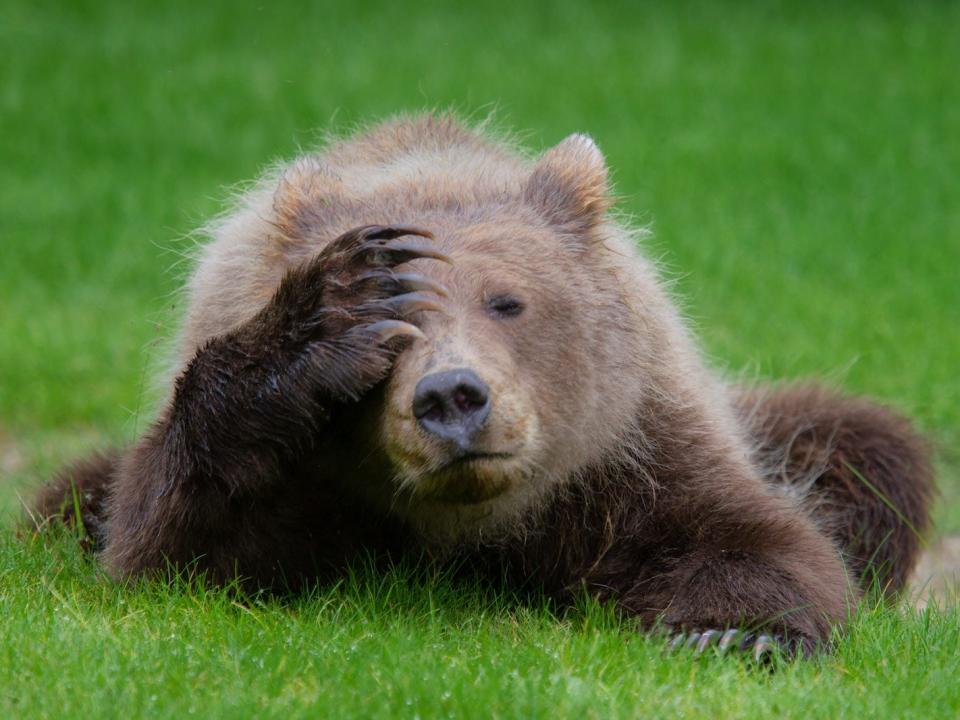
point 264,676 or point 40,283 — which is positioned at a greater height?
point 264,676

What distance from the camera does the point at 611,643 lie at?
4.96m

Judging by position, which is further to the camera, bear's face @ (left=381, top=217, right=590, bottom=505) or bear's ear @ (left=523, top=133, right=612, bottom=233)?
bear's ear @ (left=523, top=133, right=612, bottom=233)

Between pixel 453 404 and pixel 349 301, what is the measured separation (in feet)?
2.18

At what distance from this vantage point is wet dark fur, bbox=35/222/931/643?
16.1ft

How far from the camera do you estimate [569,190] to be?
5.70 m

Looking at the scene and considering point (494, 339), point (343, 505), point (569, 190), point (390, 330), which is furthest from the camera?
point (569, 190)

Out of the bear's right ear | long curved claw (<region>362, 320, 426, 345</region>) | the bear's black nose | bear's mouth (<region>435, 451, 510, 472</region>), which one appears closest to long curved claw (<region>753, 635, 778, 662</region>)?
bear's mouth (<region>435, 451, 510, 472</region>)

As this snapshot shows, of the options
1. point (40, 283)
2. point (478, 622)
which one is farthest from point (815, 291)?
point (478, 622)

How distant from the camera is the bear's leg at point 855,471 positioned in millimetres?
6926

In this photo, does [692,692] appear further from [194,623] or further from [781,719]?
[194,623]

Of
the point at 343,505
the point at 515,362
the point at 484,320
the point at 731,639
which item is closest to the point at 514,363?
the point at 515,362

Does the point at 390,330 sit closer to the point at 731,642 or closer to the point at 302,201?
the point at 302,201

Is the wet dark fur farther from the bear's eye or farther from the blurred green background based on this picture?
the blurred green background

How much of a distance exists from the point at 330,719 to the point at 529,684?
57 cm
